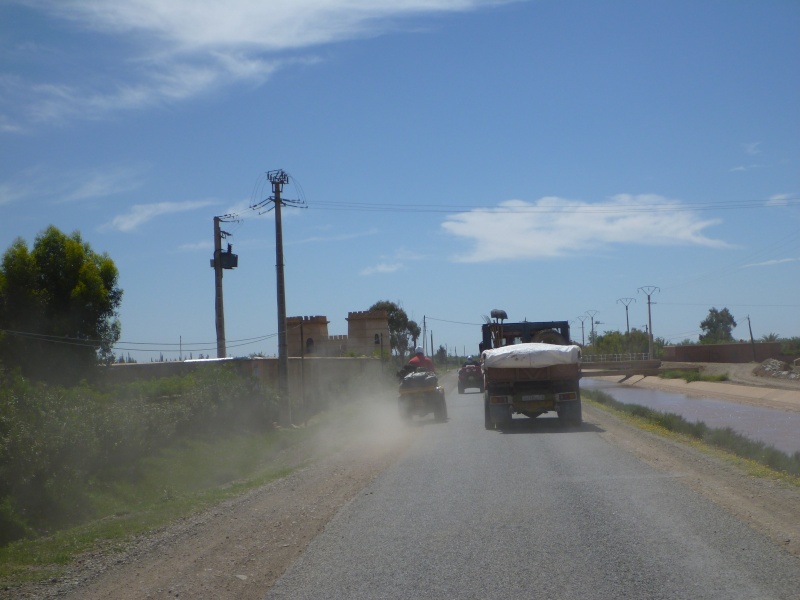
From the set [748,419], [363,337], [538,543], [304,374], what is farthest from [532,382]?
[363,337]

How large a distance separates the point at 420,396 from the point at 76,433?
515 inches

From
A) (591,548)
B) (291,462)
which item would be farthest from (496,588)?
(291,462)

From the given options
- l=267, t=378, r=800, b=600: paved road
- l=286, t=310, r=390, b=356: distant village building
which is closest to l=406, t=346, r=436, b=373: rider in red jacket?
l=267, t=378, r=800, b=600: paved road

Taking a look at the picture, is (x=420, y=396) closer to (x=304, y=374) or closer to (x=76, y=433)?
(x=304, y=374)

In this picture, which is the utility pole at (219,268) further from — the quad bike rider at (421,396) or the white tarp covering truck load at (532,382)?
the white tarp covering truck load at (532,382)

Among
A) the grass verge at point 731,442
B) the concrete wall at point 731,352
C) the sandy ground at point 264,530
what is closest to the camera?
the sandy ground at point 264,530

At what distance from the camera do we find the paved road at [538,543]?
7035 millimetres

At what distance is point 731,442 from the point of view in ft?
62.3

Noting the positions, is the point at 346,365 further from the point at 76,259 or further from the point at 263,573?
the point at 263,573

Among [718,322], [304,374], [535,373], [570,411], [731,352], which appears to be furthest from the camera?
[718,322]

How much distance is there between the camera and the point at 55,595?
25.4ft

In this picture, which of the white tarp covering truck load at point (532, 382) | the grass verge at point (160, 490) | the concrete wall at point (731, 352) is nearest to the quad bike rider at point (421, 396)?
the grass verge at point (160, 490)

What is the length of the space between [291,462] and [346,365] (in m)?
26.7

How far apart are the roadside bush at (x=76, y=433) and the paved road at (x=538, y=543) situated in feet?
18.8
